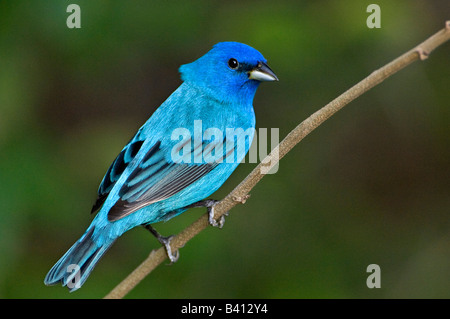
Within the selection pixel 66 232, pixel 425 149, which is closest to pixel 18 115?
pixel 66 232

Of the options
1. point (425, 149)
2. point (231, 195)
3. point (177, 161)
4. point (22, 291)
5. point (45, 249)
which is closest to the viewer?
point (231, 195)

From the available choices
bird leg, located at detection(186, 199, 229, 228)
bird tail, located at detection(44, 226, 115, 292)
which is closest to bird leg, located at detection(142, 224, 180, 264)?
bird leg, located at detection(186, 199, 229, 228)

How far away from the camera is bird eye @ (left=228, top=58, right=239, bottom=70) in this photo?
4.29m

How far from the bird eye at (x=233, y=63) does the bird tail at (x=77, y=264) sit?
1.46 meters

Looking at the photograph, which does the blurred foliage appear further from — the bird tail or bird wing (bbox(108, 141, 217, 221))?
the bird tail

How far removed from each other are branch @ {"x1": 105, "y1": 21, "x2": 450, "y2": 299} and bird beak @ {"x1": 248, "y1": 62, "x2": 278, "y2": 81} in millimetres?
1121

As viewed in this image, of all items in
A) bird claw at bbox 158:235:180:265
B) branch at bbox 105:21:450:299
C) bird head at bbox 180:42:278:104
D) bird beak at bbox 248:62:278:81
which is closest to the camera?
branch at bbox 105:21:450:299

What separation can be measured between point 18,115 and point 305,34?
2.18 meters

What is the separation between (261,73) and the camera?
415 cm

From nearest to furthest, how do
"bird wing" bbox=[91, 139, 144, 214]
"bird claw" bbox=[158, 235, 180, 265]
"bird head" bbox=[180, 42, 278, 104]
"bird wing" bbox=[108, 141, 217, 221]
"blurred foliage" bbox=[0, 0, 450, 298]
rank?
"bird wing" bbox=[108, 141, 217, 221] → "bird claw" bbox=[158, 235, 180, 265] → "bird wing" bbox=[91, 139, 144, 214] → "bird head" bbox=[180, 42, 278, 104] → "blurred foliage" bbox=[0, 0, 450, 298]

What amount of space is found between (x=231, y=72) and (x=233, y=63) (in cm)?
6

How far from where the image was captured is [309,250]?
4.85 m
